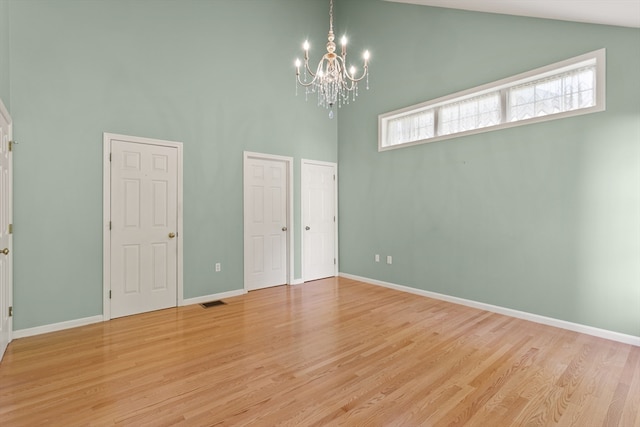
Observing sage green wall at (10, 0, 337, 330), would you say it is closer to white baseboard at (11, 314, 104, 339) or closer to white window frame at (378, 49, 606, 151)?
white baseboard at (11, 314, 104, 339)

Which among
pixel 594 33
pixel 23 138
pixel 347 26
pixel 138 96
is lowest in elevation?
pixel 23 138

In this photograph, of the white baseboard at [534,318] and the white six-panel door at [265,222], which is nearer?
the white baseboard at [534,318]

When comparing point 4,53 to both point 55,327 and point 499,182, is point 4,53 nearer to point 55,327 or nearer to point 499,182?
point 55,327

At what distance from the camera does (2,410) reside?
2010mm

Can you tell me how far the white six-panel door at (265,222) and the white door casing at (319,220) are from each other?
15.2 inches

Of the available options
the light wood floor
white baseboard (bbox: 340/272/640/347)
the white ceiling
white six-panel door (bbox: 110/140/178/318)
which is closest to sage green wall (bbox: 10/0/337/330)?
white six-panel door (bbox: 110/140/178/318)

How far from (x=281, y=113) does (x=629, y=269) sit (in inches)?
186

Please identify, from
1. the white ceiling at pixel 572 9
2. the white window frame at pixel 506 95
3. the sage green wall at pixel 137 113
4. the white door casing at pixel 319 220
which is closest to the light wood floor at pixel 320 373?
the sage green wall at pixel 137 113

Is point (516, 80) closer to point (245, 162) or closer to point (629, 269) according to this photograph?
point (629, 269)

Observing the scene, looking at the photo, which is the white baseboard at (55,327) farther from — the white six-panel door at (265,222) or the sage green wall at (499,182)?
the sage green wall at (499,182)

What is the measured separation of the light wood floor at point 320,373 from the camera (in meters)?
1.97

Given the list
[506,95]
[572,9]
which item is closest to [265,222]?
[506,95]

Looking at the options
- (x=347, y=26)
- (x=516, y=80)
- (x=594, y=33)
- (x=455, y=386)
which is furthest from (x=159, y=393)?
(x=347, y=26)

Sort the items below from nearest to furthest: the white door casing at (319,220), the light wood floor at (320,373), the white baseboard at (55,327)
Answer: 1. the light wood floor at (320,373)
2. the white baseboard at (55,327)
3. the white door casing at (319,220)
